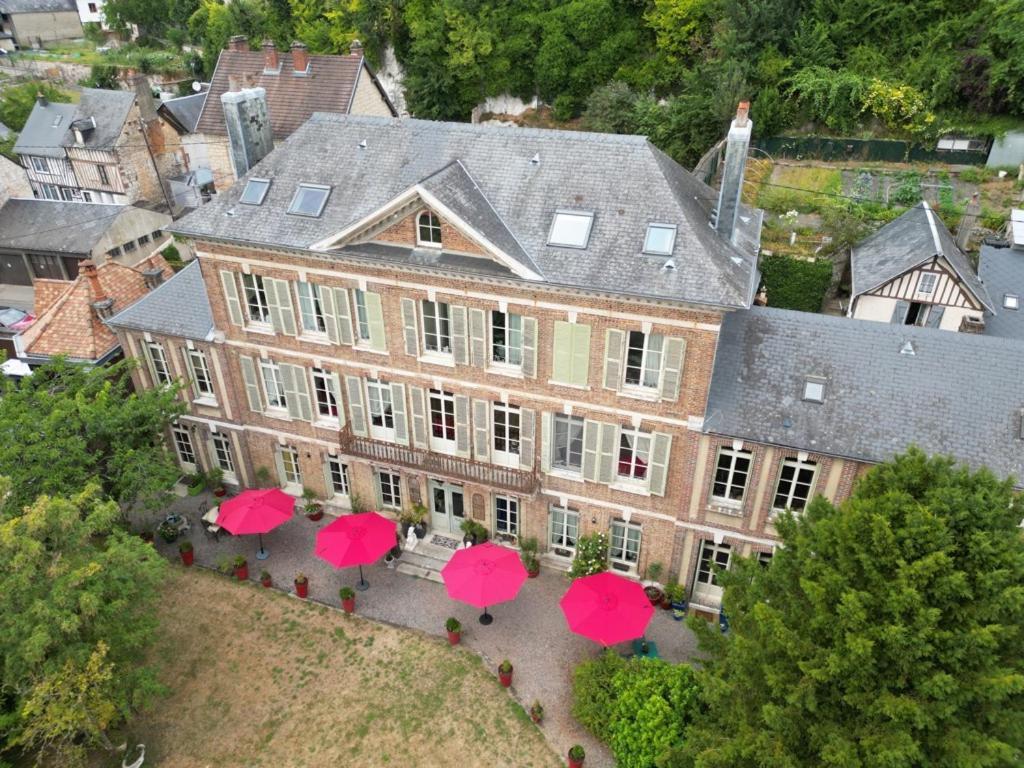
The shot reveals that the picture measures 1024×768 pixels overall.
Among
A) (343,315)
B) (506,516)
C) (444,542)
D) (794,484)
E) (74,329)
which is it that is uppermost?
(343,315)

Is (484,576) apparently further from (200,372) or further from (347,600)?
(200,372)

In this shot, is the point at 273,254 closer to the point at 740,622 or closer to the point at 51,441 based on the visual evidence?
the point at 51,441

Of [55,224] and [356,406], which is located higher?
[55,224]

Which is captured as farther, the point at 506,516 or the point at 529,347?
the point at 506,516

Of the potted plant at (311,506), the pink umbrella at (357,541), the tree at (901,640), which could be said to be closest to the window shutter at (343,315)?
the pink umbrella at (357,541)

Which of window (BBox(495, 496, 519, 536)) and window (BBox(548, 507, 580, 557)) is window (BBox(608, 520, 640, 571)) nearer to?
window (BBox(548, 507, 580, 557))

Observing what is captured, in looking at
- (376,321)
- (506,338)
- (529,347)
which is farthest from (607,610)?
(376,321)
